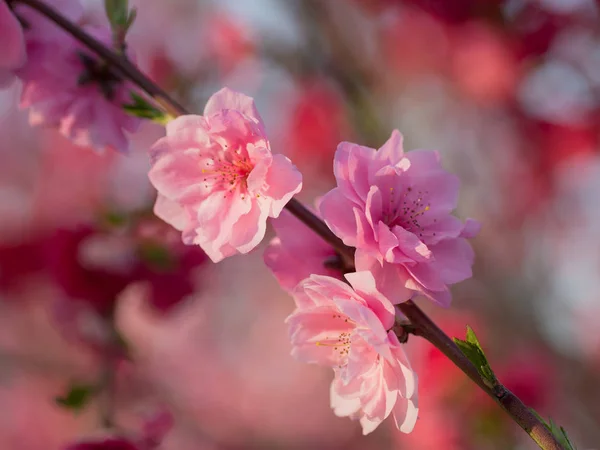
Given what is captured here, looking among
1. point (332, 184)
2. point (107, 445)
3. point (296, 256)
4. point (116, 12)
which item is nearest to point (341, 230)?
point (296, 256)

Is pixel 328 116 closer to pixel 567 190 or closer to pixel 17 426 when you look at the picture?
pixel 567 190

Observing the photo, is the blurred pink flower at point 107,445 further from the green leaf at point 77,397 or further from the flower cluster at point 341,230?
the flower cluster at point 341,230

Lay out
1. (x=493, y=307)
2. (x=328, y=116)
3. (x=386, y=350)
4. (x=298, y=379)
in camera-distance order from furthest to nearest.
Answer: (x=298, y=379)
(x=328, y=116)
(x=493, y=307)
(x=386, y=350)

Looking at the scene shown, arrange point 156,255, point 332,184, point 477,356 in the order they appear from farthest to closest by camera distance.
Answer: point 332,184
point 156,255
point 477,356

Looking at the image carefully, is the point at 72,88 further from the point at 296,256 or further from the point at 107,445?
the point at 107,445

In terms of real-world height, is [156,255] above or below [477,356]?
below

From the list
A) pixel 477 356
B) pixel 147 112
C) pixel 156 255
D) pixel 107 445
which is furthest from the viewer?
pixel 156 255

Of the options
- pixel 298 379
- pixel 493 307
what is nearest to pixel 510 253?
pixel 493 307
